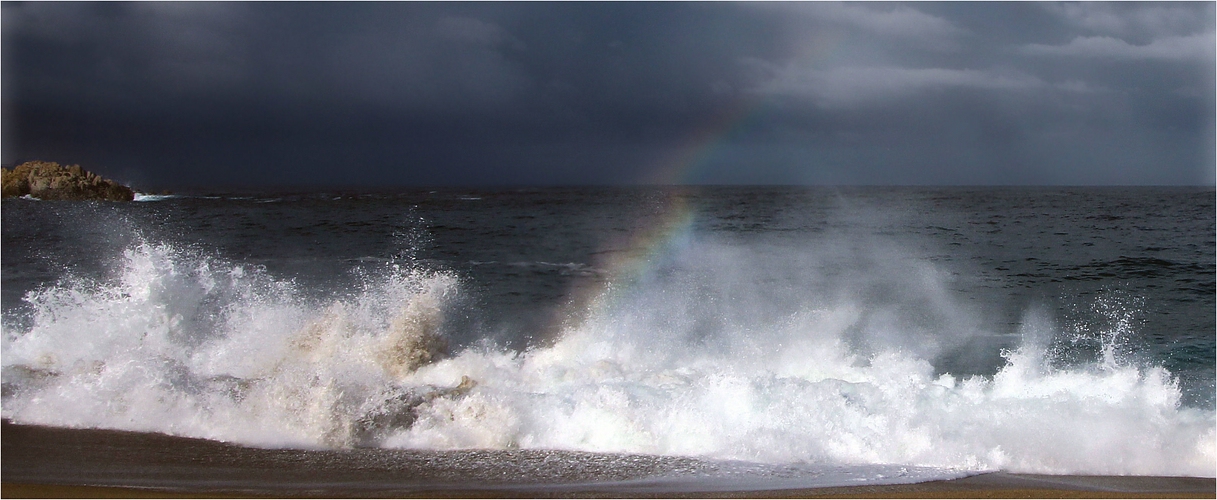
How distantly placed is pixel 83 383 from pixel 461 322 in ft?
20.5

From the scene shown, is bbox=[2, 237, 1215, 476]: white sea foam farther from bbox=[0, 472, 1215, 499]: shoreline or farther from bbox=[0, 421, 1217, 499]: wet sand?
bbox=[0, 472, 1215, 499]: shoreline

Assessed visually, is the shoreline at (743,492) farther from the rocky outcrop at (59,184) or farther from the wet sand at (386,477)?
the rocky outcrop at (59,184)

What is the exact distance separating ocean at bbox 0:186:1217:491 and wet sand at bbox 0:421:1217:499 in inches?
3.4

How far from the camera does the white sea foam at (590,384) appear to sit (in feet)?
27.6

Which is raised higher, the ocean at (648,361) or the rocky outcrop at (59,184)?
the rocky outcrop at (59,184)

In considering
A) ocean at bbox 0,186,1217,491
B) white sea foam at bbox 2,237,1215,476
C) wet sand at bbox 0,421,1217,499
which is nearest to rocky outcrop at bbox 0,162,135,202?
ocean at bbox 0,186,1217,491

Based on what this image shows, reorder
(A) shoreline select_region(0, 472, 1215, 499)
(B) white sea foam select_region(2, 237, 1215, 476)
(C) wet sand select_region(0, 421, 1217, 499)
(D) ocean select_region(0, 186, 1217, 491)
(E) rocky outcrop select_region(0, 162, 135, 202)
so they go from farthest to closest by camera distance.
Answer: (E) rocky outcrop select_region(0, 162, 135, 202), (B) white sea foam select_region(2, 237, 1215, 476), (D) ocean select_region(0, 186, 1217, 491), (C) wet sand select_region(0, 421, 1217, 499), (A) shoreline select_region(0, 472, 1215, 499)

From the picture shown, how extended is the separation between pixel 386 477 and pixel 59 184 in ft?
190

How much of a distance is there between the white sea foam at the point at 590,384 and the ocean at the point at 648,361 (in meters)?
0.03

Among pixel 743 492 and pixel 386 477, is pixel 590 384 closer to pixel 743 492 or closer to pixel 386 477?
pixel 386 477

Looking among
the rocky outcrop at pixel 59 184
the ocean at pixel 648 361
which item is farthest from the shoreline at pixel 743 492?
the rocky outcrop at pixel 59 184

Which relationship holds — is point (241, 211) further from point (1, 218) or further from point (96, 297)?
point (96, 297)

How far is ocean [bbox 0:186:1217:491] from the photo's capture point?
A: 8266mm

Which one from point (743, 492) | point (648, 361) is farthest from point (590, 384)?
point (743, 492)
